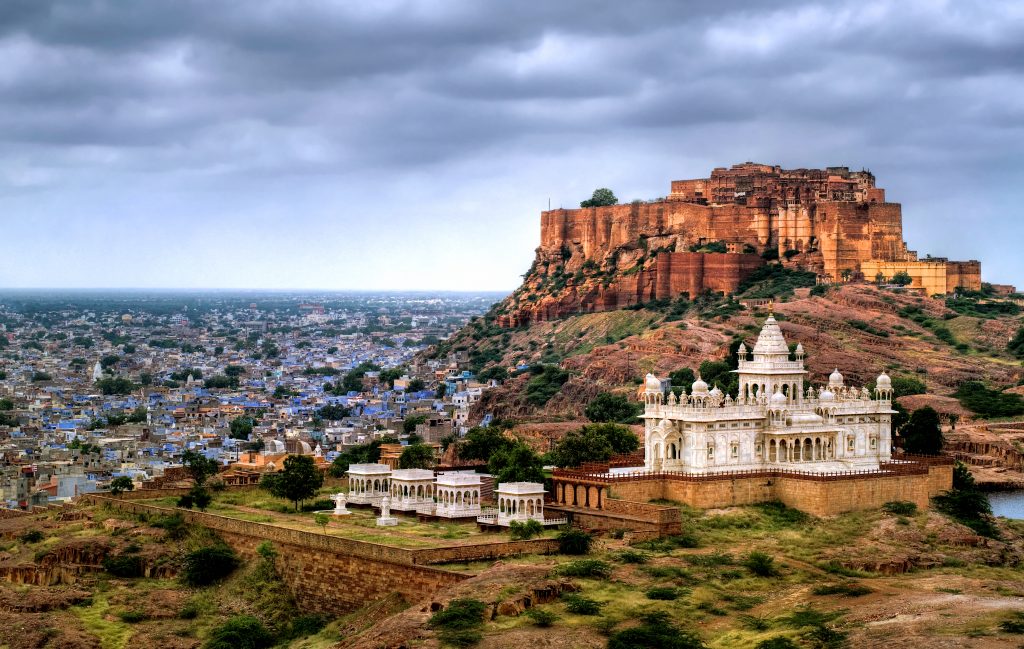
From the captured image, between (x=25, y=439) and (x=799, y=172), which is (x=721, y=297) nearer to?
(x=799, y=172)

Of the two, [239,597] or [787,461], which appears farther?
[787,461]

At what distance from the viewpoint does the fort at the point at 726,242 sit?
10438cm

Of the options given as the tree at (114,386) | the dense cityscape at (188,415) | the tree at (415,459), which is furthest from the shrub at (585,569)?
the tree at (114,386)

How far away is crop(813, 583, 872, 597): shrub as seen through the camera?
4450cm

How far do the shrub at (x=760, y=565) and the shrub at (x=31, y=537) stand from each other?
22.7 meters

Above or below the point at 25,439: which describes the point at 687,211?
above

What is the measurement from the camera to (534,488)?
5156cm

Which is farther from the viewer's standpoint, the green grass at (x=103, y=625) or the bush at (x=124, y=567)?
the bush at (x=124, y=567)

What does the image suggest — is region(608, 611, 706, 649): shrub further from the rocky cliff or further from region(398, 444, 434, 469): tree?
the rocky cliff

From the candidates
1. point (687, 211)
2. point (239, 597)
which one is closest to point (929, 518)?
point (239, 597)

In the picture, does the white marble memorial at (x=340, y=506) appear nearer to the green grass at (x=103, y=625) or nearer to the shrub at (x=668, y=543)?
the green grass at (x=103, y=625)

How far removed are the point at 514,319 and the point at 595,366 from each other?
25871mm

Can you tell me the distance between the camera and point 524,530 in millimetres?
49312

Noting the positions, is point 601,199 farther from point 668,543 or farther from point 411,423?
point 668,543
